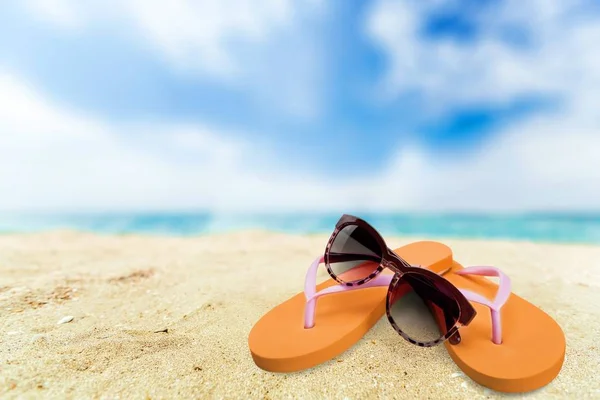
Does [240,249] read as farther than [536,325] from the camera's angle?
Yes

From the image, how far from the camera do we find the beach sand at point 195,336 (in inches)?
42.6

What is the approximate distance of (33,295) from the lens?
6.24 ft

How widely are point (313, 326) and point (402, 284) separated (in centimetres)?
48

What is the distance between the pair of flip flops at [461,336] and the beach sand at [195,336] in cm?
6

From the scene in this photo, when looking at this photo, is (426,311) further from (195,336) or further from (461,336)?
(195,336)

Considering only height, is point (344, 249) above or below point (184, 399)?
→ above

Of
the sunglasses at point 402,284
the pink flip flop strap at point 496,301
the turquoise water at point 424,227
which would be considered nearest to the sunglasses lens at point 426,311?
the sunglasses at point 402,284

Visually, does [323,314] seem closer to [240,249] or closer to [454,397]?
[454,397]

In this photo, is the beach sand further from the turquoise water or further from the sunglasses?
the turquoise water

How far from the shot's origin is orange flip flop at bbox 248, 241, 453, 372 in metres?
1.19

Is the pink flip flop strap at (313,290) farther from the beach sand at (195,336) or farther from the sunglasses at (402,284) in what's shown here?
the beach sand at (195,336)

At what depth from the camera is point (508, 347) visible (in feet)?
3.98

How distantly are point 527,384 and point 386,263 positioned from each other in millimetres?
674

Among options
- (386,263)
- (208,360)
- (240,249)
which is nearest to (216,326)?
(208,360)
